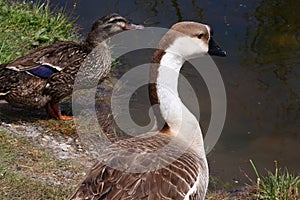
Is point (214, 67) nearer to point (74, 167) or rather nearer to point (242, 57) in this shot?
point (242, 57)

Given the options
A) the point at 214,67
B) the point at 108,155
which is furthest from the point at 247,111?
the point at 108,155

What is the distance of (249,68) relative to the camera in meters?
8.84

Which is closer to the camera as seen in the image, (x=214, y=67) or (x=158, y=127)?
Answer: (x=158, y=127)

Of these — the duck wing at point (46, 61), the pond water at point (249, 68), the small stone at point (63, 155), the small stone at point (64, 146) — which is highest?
the duck wing at point (46, 61)

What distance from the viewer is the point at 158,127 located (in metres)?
4.68

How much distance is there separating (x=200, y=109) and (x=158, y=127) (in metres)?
3.25

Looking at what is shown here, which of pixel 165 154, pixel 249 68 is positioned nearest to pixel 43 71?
pixel 165 154

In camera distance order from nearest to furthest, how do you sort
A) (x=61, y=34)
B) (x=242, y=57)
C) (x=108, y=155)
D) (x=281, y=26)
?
(x=108, y=155) → (x=61, y=34) → (x=242, y=57) → (x=281, y=26)

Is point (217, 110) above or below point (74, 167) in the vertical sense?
below

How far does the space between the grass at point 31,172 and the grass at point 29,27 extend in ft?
6.88

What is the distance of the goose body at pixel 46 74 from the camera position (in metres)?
6.23

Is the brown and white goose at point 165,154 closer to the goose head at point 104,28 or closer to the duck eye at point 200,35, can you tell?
the duck eye at point 200,35

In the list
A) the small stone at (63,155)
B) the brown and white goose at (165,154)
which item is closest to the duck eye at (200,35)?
the brown and white goose at (165,154)

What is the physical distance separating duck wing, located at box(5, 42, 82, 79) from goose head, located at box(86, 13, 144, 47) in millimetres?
388
